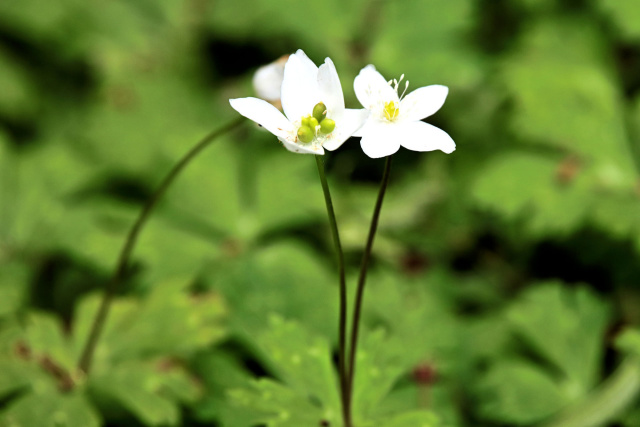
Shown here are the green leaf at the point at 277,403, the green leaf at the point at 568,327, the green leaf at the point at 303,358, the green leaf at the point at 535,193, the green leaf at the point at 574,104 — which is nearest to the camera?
the green leaf at the point at 277,403

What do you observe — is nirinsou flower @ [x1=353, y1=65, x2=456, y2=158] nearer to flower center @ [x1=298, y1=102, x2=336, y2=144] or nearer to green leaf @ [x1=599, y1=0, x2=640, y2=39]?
flower center @ [x1=298, y1=102, x2=336, y2=144]

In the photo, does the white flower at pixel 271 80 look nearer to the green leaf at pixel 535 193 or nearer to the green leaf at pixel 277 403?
the green leaf at pixel 277 403

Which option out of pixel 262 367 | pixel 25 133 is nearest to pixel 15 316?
pixel 262 367

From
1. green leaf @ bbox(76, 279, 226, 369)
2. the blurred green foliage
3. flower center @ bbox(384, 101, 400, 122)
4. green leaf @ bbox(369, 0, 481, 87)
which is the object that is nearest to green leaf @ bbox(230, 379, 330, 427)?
the blurred green foliage

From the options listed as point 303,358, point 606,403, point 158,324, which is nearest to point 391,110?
point 303,358

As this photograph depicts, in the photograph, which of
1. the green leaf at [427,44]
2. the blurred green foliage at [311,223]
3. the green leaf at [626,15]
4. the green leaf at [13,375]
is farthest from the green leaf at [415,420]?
the green leaf at [626,15]

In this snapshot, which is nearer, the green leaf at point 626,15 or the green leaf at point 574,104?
the green leaf at point 574,104
